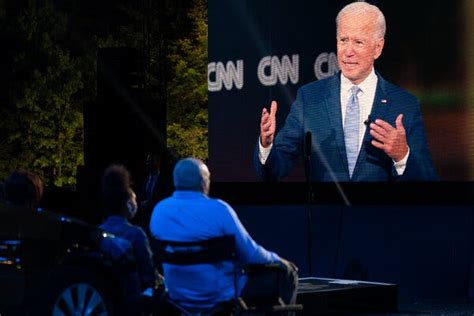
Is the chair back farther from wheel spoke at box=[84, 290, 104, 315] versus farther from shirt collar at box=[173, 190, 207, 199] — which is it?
wheel spoke at box=[84, 290, 104, 315]

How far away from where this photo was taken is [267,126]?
65.4ft

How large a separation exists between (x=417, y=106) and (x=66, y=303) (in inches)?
381

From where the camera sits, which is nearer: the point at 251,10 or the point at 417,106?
the point at 417,106

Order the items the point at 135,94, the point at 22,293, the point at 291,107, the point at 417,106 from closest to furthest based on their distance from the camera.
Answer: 1. the point at 22,293
2. the point at 417,106
3. the point at 291,107
4. the point at 135,94

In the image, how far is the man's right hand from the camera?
19859mm

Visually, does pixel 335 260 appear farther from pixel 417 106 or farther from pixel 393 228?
pixel 417 106

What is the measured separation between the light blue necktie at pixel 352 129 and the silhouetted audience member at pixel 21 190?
982cm

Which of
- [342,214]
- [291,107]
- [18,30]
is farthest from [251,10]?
[18,30]

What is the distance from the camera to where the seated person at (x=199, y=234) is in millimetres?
7340

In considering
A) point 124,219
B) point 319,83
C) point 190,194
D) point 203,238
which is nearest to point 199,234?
point 203,238

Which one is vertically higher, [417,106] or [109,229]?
[417,106]

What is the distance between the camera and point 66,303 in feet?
30.2

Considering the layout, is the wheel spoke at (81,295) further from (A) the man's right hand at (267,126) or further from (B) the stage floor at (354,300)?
(A) the man's right hand at (267,126)

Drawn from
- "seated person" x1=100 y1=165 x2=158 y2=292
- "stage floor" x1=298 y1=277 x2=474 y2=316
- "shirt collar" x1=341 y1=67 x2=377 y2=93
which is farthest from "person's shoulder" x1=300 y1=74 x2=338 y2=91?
"seated person" x1=100 y1=165 x2=158 y2=292
